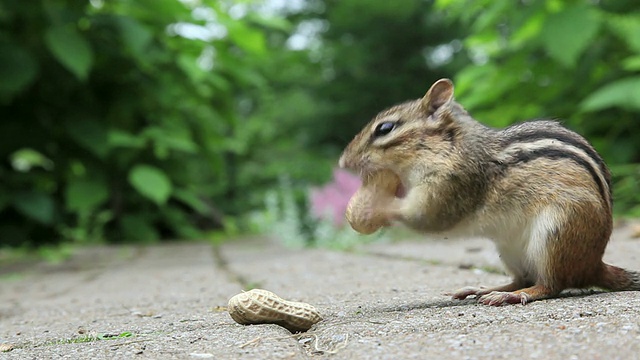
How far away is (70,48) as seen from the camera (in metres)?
5.33

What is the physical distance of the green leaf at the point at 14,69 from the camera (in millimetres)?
5449

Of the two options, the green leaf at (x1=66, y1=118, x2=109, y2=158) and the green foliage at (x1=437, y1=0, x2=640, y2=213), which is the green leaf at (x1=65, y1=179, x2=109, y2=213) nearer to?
the green leaf at (x1=66, y1=118, x2=109, y2=158)

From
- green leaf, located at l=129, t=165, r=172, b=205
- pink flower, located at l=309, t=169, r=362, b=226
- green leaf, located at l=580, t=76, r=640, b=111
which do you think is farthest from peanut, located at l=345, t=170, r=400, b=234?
pink flower, located at l=309, t=169, r=362, b=226

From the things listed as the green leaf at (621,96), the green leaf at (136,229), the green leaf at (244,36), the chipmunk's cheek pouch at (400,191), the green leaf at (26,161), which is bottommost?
the green leaf at (136,229)

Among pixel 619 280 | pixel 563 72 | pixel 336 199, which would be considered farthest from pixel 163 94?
pixel 619 280

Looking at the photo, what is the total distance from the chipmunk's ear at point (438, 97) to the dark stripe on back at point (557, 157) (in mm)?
300

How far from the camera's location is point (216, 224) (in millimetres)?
8031

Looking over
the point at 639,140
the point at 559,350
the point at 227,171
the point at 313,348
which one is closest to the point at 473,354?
the point at 559,350

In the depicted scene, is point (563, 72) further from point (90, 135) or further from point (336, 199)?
point (90, 135)

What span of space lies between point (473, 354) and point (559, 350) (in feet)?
0.51

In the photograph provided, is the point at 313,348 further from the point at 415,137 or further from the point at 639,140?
the point at 639,140

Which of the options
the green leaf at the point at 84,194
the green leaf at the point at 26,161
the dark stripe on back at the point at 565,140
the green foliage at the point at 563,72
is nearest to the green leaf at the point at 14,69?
the green leaf at the point at 26,161

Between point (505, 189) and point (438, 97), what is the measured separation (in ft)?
1.26

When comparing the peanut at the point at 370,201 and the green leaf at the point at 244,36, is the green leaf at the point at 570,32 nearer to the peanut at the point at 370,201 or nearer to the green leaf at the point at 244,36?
the green leaf at the point at 244,36
